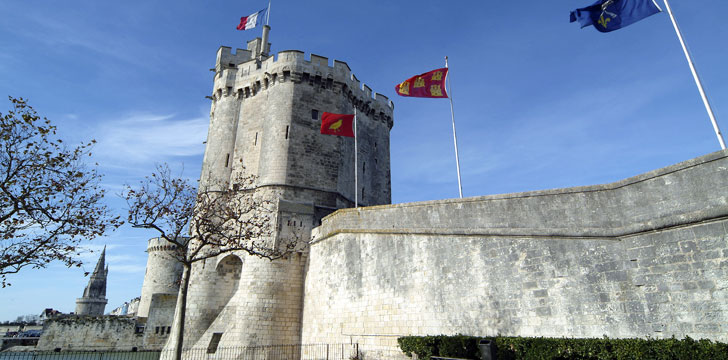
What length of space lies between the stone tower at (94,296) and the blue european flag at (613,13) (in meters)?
69.0

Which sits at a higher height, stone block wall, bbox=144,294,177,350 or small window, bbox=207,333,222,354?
stone block wall, bbox=144,294,177,350

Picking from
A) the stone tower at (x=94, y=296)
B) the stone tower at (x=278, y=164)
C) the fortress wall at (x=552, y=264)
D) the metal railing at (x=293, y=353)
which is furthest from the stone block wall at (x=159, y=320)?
the stone tower at (x=94, y=296)

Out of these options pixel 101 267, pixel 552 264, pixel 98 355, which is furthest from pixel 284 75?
pixel 101 267

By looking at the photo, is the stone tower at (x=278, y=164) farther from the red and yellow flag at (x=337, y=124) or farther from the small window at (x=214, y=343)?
the red and yellow flag at (x=337, y=124)

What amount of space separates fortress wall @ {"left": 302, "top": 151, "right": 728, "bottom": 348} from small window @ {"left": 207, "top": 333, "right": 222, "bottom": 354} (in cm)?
552

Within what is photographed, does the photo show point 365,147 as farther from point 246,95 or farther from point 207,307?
point 207,307

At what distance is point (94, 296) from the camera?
198ft

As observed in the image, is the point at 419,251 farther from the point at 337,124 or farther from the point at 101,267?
the point at 101,267

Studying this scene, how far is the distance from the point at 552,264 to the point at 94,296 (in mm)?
68381

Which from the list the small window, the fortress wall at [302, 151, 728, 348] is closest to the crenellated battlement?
the fortress wall at [302, 151, 728, 348]

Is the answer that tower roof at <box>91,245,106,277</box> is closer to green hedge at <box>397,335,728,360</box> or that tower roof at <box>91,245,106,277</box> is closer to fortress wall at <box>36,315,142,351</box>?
fortress wall at <box>36,315,142,351</box>

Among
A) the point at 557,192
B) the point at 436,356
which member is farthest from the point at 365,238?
the point at 557,192

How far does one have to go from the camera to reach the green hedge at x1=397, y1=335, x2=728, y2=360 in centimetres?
832

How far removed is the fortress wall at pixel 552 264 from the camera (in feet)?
31.7
